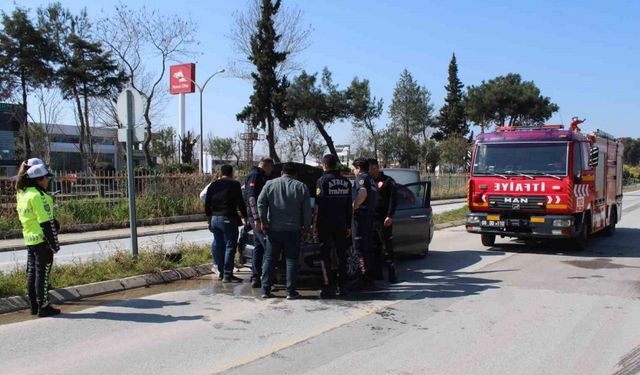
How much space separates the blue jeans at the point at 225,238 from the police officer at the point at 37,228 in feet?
7.96

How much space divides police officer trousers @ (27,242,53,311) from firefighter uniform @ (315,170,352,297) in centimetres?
329

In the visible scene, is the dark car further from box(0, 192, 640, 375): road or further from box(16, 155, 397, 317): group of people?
box(0, 192, 640, 375): road

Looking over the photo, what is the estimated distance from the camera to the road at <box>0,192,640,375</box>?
16.2 feet

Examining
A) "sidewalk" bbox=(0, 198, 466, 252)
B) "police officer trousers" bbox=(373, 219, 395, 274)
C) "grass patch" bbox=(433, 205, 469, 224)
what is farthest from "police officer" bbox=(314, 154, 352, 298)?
"grass patch" bbox=(433, 205, 469, 224)

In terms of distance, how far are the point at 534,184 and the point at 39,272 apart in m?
9.08

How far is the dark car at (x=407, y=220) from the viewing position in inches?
335

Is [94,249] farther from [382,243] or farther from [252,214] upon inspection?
[382,243]

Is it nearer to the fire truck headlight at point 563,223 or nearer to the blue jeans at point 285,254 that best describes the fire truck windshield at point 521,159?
the fire truck headlight at point 563,223

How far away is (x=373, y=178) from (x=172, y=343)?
4.36 m

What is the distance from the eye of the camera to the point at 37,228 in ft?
20.7

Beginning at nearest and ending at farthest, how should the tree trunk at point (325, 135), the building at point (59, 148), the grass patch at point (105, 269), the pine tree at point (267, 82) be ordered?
1. the grass patch at point (105, 269)
2. the pine tree at point (267, 82)
3. the building at point (59, 148)
4. the tree trunk at point (325, 135)

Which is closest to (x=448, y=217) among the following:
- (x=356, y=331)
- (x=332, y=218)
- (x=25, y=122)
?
(x=332, y=218)

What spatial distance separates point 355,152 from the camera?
2603 inches

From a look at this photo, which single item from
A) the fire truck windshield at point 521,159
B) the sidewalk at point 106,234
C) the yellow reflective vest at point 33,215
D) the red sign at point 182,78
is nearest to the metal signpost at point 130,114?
the yellow reflective vest at point 33,215
